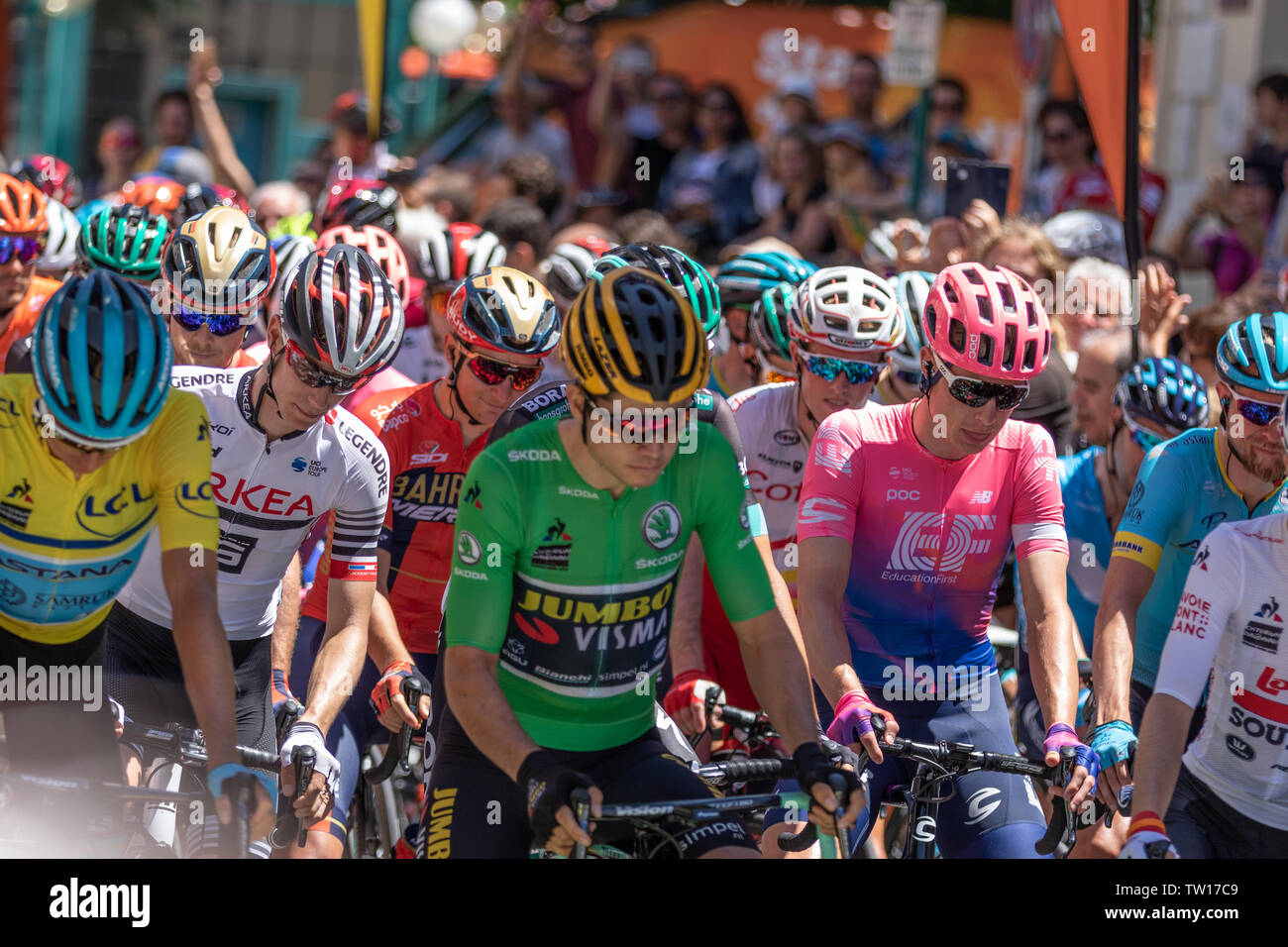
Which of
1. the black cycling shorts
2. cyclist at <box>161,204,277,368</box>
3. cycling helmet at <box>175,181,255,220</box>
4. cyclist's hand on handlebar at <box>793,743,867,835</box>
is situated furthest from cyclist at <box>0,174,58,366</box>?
cyclist's hand on handlebar at <box>793,743,867,835</box>

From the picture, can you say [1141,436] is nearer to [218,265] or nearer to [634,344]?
[634,344]

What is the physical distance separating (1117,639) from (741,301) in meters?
3.16

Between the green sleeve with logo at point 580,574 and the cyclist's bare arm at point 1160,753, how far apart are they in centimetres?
115

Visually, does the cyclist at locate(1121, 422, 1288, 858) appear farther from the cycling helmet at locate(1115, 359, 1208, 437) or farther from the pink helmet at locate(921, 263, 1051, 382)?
the cycling helmet at locate(1115, 359, 1208, 437)

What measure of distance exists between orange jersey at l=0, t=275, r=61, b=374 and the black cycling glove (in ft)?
14.7

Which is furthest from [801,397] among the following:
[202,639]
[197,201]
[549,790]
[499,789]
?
[197,201]

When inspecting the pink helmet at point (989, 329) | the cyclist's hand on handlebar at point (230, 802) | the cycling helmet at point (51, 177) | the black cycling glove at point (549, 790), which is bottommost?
the cyclist's hand on handlebar at point (230, 802)

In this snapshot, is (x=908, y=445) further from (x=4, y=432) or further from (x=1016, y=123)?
(x=1016, y=123)

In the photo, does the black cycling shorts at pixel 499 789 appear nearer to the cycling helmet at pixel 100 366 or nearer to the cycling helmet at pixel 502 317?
the cycling helmet at pixel 100 366

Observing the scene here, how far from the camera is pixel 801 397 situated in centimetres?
682

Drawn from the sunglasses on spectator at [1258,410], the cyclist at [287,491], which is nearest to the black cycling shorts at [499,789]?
the cyclist at [287,491]

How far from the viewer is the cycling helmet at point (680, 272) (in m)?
6.23
